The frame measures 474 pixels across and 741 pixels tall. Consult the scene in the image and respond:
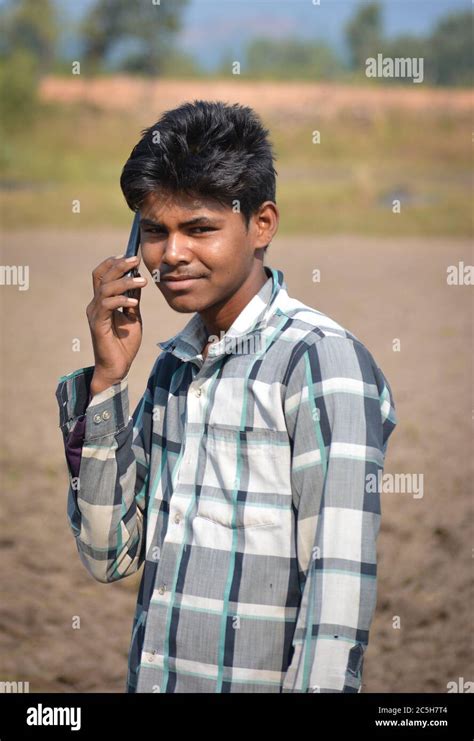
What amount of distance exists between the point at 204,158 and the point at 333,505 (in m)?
0.68

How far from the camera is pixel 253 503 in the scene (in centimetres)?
181

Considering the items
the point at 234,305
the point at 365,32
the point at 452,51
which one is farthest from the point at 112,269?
the point at 365,32

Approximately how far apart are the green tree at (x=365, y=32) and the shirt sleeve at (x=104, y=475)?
42.9 m

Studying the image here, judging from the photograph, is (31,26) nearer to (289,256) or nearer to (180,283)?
(289,256)

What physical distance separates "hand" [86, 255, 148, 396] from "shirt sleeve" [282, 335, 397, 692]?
35 centimetres

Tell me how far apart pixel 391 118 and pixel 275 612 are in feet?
96.0

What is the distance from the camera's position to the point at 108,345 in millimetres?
1946

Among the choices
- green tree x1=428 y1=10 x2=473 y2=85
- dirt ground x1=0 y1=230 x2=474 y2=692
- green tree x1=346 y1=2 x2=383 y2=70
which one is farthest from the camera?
green tree x1=346 y1=2 x2=383 y2=70

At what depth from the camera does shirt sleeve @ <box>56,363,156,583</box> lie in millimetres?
1943

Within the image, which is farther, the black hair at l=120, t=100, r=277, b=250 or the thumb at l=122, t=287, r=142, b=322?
the thumb at l=122, t=287, r=142, b=322

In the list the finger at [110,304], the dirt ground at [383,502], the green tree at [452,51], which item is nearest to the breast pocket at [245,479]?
the finger at [110,304]

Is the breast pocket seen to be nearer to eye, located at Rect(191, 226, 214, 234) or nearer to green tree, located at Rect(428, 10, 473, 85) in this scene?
eye, located at Rect(191, 226, 214, 234)

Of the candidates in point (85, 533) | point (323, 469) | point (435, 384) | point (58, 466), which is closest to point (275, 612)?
point (323, 469)

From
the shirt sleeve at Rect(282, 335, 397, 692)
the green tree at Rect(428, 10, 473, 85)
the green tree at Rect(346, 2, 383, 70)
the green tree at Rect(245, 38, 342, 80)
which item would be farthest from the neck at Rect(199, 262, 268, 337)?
the green tree at Rect(346, 2, 383, 70)
